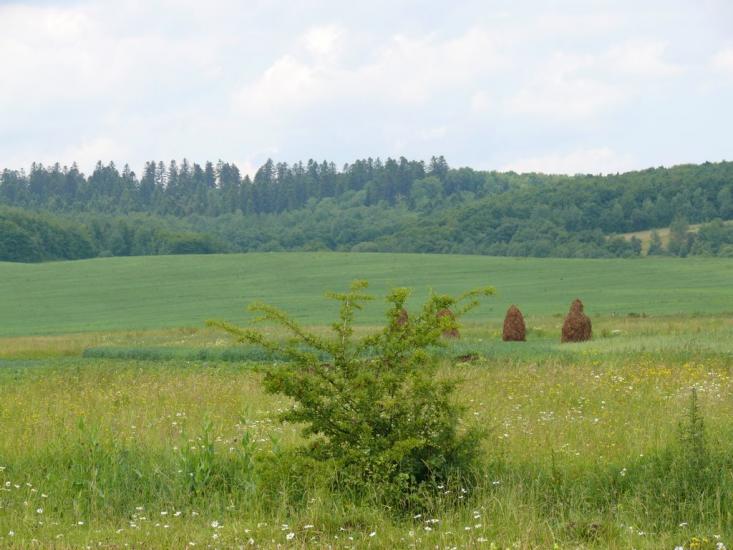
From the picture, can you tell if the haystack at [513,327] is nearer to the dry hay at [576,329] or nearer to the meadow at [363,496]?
the dry hay at [576,329]

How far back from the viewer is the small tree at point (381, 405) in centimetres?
914

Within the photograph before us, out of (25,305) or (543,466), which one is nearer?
(543,466)

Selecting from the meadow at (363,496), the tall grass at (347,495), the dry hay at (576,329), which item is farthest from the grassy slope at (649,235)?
the tall grass at (347,495)

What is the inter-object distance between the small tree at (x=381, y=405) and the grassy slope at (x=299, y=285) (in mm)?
51079

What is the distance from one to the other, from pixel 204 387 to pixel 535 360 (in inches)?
380

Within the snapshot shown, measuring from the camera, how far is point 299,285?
88000 millimetres

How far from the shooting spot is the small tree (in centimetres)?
914

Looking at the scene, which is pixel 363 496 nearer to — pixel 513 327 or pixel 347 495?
pixel 347 495

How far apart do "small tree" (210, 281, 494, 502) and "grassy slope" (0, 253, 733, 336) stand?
51079mm

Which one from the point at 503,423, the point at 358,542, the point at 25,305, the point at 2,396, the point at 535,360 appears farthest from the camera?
the point at 25,305

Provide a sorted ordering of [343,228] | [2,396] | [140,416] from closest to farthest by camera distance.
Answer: [140,416]
[2,396]
[343,228]

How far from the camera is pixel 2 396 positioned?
18.4 metres

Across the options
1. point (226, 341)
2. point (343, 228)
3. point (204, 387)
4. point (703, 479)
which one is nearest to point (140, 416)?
point (204, 387)

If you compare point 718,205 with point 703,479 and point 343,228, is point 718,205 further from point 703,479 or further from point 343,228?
point 703,479
